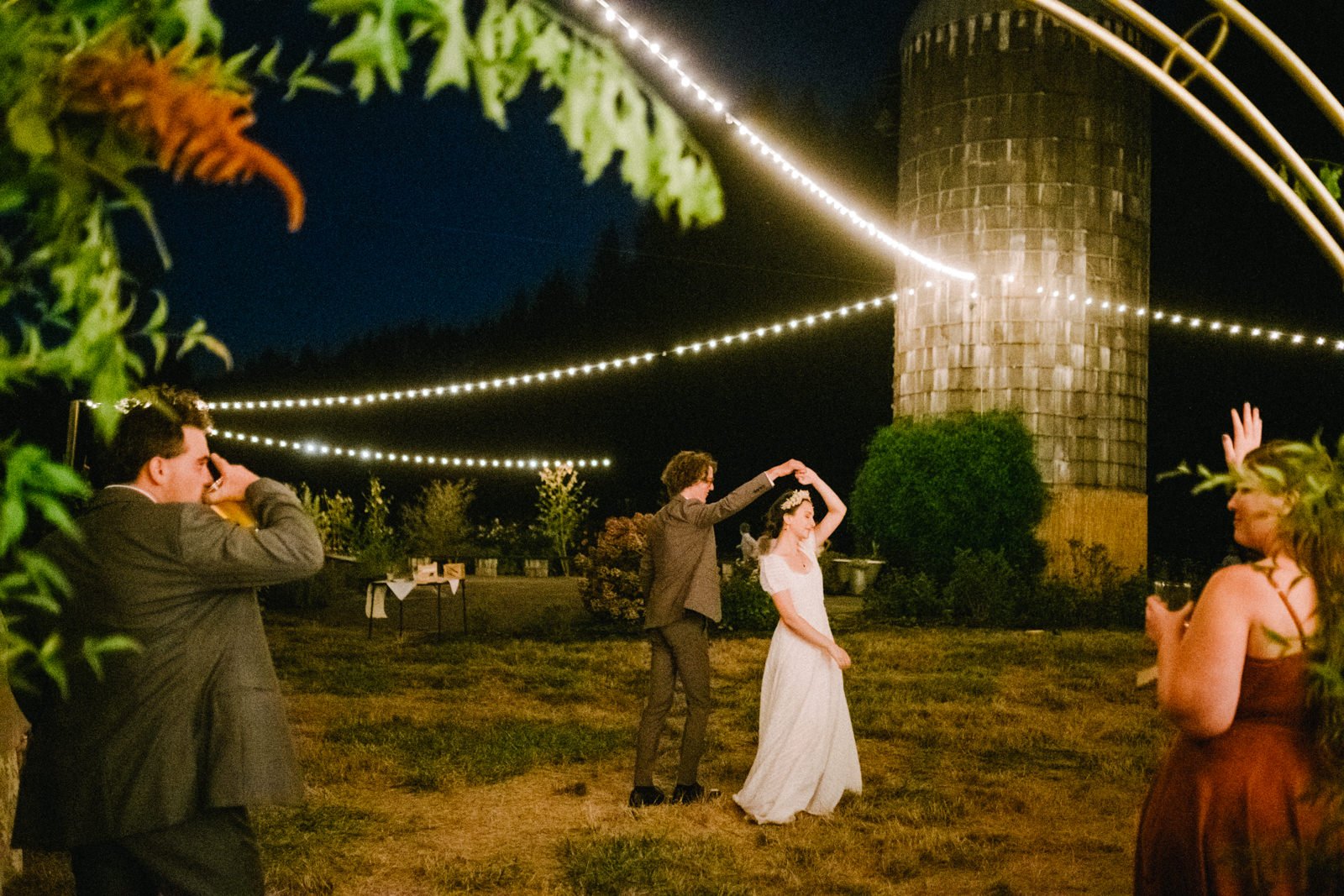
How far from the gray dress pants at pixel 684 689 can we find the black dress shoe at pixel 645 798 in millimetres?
28

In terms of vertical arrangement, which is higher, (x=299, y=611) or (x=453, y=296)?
(x=453, y=296)

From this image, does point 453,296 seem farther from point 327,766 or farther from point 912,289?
point 327,766

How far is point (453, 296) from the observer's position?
3631 cm

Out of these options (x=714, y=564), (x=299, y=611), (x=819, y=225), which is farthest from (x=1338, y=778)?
(x=819, y=225)

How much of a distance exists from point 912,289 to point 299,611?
33.4 feet

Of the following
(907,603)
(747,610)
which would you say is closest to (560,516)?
(907,603)

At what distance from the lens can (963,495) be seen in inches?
681

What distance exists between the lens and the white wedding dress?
19.3ft

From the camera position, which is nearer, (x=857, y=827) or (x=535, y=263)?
(x=857, y=827)

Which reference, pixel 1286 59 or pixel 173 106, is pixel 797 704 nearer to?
pixel 1286 59

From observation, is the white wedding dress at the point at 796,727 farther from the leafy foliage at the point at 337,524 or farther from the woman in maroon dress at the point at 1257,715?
the leafy foliage at the point at 337,524

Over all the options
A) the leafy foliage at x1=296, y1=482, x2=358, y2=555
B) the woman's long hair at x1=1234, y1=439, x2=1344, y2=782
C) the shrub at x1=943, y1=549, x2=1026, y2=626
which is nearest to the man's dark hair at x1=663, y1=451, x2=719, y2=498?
the woman's long hair at x1=1234, y1=439, x2=1344, y2=782

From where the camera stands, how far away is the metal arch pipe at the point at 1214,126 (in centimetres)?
241

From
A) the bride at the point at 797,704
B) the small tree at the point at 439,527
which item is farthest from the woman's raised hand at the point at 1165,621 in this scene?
the small tree at the point at 439,527
